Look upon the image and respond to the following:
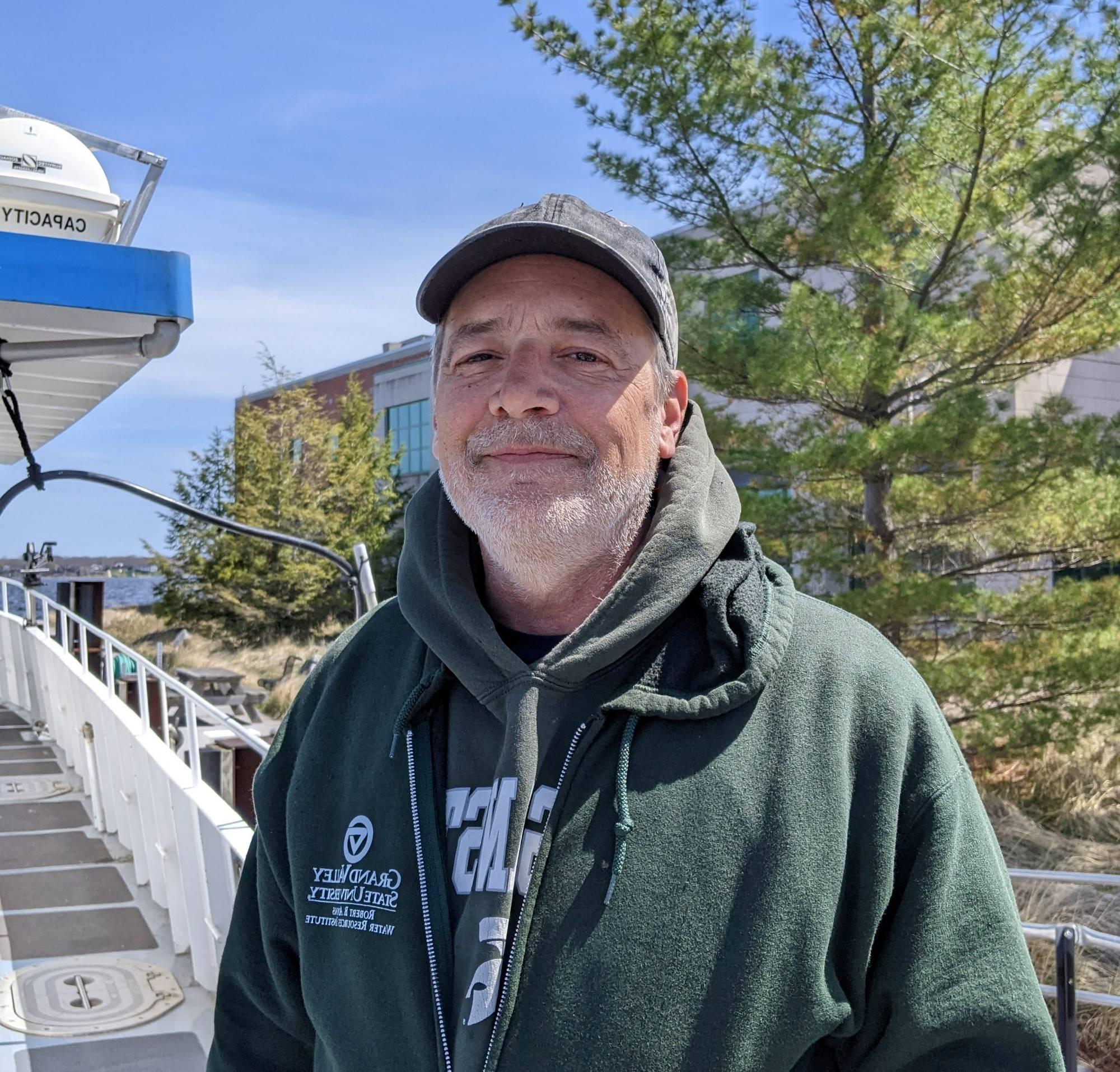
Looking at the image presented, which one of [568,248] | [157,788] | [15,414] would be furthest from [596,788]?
[157,788]

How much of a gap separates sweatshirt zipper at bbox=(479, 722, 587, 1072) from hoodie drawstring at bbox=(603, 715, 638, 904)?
69mm

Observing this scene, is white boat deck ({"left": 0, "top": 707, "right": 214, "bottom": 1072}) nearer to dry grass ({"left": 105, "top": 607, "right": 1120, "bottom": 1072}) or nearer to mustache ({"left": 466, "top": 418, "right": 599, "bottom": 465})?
mustache ({"left": 466, "top": 418, "right": 599, "bottom": 465})

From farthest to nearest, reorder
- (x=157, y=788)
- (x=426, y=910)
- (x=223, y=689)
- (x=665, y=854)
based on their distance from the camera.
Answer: (x=223, y=689) < (x=157, y=788) < (x=426, y=910) < (x=665, y=854)

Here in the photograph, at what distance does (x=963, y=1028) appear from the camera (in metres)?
1.34

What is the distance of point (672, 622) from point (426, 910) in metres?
0.52

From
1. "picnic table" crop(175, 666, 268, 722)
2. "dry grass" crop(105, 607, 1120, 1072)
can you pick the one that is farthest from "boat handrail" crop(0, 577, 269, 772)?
"picnic table" crop(175, 666, 268, 722)

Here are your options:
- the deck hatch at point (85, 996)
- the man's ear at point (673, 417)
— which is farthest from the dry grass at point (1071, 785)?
the man's ear at point (673, 417)

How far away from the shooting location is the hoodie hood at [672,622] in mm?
1497

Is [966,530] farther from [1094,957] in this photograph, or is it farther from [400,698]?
[400,698]

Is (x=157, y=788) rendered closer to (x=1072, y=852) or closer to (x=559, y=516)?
(x=559, y=516)

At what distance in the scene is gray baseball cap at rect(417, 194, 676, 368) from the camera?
5.49 feet

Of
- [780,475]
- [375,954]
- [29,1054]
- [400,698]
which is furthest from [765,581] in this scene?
[780,475]

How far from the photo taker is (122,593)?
7406cm

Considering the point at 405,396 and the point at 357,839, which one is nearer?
the point at 357,839
